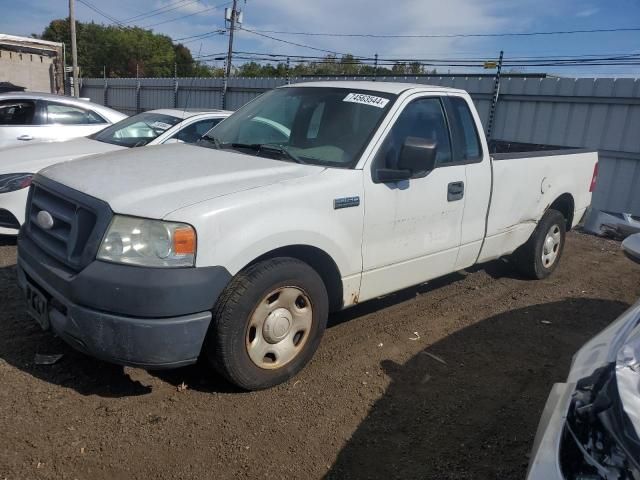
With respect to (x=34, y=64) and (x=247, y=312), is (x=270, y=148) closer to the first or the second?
(x=247, y=312)

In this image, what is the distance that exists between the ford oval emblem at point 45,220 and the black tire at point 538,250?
14.6 ft

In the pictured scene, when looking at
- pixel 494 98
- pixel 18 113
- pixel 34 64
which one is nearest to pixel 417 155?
pixel 18 113

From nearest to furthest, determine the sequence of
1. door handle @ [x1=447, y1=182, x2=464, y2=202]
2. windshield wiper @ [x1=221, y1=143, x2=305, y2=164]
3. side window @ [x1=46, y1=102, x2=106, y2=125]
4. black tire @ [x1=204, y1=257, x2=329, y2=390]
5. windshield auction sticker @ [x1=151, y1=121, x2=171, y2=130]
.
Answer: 1. black tire @ [x1=204, y1=257, x2=329, y2=390]
2. windshield wiper @ [x1=221, y1=143, x2=305, y2=164]
3. door handle @ [x1=447, y1=182, x2=464, y2=202]
4. windshield auction sticker @ [x1=151, y1=121, x2=171, y2=130]
5. side window @ [x1=46, y1=102, x2=106, y2=125]

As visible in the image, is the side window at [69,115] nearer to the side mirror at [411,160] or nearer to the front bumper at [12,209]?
the front bumper at [12,209]

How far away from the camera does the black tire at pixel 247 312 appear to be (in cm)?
296

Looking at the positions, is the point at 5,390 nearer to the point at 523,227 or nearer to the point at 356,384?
the point at 356,384

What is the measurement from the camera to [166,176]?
3.21 metres

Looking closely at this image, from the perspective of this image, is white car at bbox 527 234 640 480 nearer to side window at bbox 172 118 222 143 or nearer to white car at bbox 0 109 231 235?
white car at bbox 0 109 231 235

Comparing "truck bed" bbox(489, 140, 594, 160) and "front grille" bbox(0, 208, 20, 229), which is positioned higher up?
"truck bed" bbox(489, 140, 594, 160)

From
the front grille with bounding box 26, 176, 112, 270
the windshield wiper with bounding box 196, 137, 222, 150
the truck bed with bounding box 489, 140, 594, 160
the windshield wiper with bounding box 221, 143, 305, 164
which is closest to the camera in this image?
the front grille with bounding box 26, 176, 112, 270

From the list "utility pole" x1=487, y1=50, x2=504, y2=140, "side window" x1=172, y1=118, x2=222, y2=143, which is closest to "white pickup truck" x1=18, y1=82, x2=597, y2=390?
"side window" x1=172, y1=118, x2=222, y2=143

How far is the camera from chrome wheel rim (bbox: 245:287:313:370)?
3.19 metres

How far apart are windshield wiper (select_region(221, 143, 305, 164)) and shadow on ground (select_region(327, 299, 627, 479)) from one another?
1579mm

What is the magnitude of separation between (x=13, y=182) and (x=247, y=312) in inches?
150
